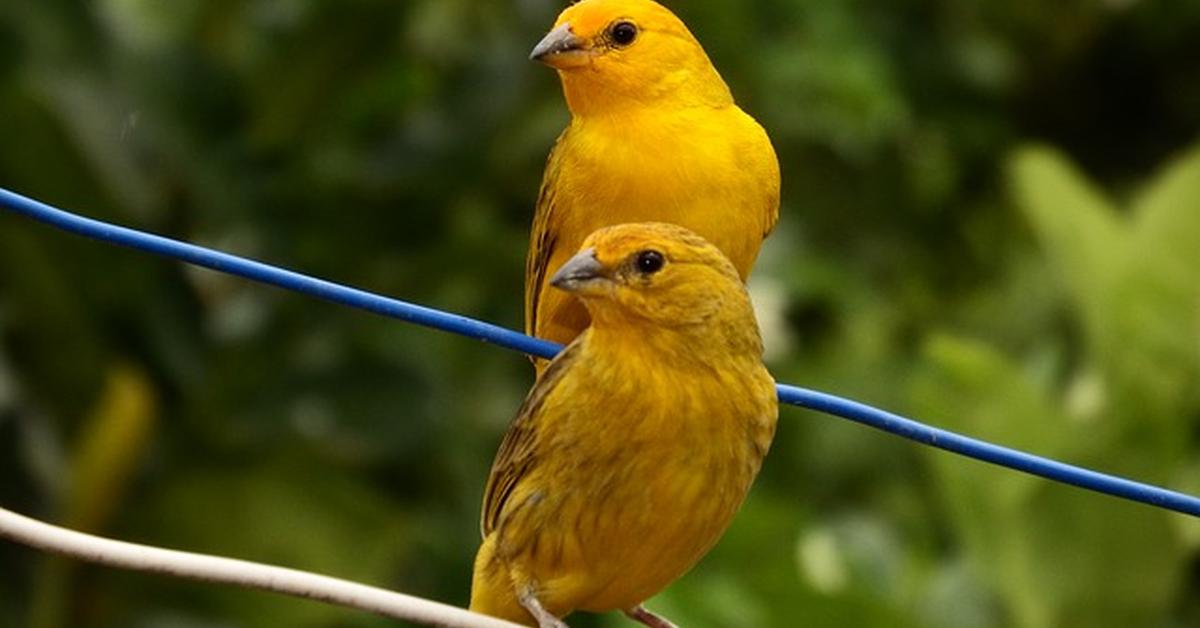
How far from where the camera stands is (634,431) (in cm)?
334

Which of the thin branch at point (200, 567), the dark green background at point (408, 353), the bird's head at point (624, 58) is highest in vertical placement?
the bird's head at point (624, 58)

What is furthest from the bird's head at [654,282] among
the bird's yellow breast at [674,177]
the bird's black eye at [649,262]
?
the bird's yellow breast at [674,177]

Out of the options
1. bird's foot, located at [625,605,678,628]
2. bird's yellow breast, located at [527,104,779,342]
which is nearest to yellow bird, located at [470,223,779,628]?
bird's foot, located at [625,605,678,628]

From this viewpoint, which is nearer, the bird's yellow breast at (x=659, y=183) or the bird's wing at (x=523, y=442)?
the bird's wing at (x=523, y=442)

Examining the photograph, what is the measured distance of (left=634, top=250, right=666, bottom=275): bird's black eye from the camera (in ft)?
11.1

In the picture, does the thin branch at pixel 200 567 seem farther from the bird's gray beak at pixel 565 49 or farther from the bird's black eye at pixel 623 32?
the bird's black eye at pixel 623 32

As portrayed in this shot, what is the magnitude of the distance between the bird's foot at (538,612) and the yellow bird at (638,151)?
1.77 ft

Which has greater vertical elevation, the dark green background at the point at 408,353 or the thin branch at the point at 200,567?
the thin branch at the point at 200,567

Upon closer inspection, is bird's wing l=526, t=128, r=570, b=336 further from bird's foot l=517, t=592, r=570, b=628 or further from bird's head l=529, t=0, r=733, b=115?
bird's foot l=517, t=592, r=570, b=628

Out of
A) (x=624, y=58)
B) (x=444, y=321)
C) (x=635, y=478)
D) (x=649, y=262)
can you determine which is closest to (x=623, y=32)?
(x=624, y=58)

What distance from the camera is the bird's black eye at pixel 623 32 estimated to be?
3959mm

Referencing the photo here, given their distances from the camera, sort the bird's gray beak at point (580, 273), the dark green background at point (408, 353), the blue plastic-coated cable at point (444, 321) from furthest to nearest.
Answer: the dark green background at point (408, 353) → the bird's gray beak at point (580, 273) → the blue plastic-coated cable at point (444, 321)

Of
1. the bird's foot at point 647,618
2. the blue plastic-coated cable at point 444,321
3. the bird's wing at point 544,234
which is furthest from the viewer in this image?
the bird's wing at point 544,234

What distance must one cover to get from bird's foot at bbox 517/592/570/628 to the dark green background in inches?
77.9
